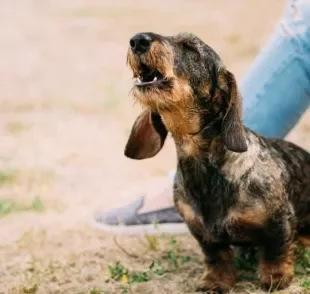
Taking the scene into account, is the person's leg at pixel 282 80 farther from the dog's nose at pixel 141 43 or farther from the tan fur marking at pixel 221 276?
the dog's nose at pixel 141 43

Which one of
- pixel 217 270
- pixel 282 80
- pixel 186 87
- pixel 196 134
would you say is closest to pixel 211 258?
pixel 217 270

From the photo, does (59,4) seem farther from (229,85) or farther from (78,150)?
(229,85)

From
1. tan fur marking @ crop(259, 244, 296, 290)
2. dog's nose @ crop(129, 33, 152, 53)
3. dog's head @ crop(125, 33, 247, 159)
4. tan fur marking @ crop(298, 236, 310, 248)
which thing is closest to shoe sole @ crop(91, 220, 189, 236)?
tan fur marking @ crop(298, 236, 310, 248)

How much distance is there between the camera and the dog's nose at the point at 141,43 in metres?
3.58

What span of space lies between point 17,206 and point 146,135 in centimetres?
158

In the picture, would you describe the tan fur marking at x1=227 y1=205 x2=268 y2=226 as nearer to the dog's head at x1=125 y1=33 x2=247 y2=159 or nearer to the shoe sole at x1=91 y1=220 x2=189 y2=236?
the dog's head at x1=125 y1=33 x2=247 y2=159

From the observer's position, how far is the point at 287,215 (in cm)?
383

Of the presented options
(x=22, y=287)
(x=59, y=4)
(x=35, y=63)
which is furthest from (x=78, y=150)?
(x=59, y=4)

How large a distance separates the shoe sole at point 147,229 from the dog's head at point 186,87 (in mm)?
987

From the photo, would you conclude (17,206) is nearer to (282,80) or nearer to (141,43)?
(282,80)

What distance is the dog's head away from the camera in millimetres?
3633

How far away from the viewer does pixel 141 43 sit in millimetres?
3586

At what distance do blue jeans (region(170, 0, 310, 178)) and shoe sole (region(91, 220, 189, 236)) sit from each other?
27.3 inches

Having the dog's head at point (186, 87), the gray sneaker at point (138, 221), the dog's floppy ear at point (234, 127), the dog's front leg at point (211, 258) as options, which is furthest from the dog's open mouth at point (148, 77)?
the gray sneaker at point (138, 221)
